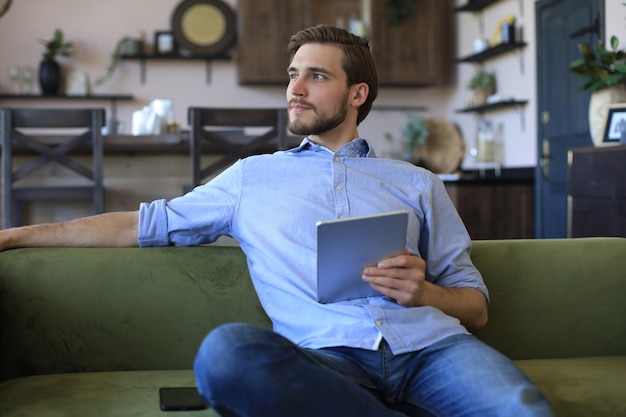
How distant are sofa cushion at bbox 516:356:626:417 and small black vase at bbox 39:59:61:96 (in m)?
5.01

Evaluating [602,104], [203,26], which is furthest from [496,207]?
[203,26]

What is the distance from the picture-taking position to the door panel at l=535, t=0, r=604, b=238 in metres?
4.52

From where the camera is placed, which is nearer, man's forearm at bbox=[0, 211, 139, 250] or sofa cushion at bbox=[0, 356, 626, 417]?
sofa cushion at bbox=[0, 356, 626, 417]

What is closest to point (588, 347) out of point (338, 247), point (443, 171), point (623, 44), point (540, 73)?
point (338, 247)

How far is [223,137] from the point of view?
4066mm

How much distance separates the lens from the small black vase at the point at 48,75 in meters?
5.97

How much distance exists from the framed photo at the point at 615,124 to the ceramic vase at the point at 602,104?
0.03 m

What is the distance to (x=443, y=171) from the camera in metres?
6.45

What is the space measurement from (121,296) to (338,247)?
0.60 meters

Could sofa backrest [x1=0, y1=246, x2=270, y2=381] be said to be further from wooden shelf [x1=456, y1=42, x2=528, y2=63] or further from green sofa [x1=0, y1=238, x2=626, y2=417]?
wooden shelf [x1=456, y1=42, x2=528, y2=63]

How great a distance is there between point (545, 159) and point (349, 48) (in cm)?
341

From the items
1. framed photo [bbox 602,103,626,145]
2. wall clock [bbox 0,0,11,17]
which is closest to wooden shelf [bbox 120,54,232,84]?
wall clock [bbox 0,0,11,17]

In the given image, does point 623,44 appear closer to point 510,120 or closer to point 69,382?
point 510,120

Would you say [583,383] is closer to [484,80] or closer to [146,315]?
→ [146,315]
